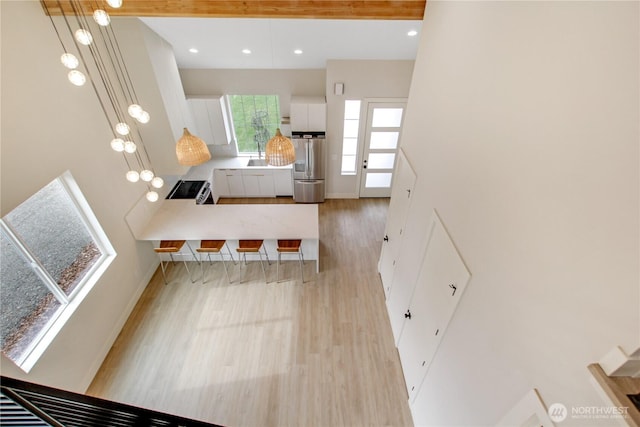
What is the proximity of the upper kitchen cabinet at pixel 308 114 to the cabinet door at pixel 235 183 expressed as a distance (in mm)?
1626

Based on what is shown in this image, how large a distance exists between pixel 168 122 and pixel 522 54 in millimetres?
4392

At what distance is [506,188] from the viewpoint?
4.68ft

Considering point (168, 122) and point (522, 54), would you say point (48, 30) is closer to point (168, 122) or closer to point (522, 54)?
point (168, 122)

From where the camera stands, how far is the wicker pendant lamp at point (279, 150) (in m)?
3.32

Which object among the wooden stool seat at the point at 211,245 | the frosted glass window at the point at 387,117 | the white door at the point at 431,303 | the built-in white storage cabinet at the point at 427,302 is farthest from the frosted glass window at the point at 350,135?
the white door at the point at 431,303

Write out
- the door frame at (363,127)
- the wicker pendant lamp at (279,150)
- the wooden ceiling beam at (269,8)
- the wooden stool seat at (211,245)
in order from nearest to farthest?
the wooden ceiling beam at (269,8), the wicker pendant lamp at (279,150), the wooden stool seat at (211,245), the door frame at (363,127)

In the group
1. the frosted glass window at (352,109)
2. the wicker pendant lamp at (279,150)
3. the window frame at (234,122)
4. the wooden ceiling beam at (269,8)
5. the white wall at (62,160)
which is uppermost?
the window frame at (234,122)

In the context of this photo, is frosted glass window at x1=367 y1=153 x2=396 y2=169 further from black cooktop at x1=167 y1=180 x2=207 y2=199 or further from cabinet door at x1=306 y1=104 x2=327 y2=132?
black cooktop at x1=167 y1=180 x2=207 y2=199

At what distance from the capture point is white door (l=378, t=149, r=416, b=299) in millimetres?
3025

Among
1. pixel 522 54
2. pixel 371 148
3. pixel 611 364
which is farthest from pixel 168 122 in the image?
pixel 611 364

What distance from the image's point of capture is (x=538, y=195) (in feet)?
4.01

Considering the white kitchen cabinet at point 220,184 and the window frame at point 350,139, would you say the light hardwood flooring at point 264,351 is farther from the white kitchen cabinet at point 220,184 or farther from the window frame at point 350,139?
the window frame at point 350,139

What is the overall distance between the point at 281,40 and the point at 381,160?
9.81 ft

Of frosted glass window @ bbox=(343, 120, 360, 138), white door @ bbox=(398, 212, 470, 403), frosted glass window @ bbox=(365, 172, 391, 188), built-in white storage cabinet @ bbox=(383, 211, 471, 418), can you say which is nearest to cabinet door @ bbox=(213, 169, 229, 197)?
frosted glass window @ bbox=(343, 120, 360, 138)
